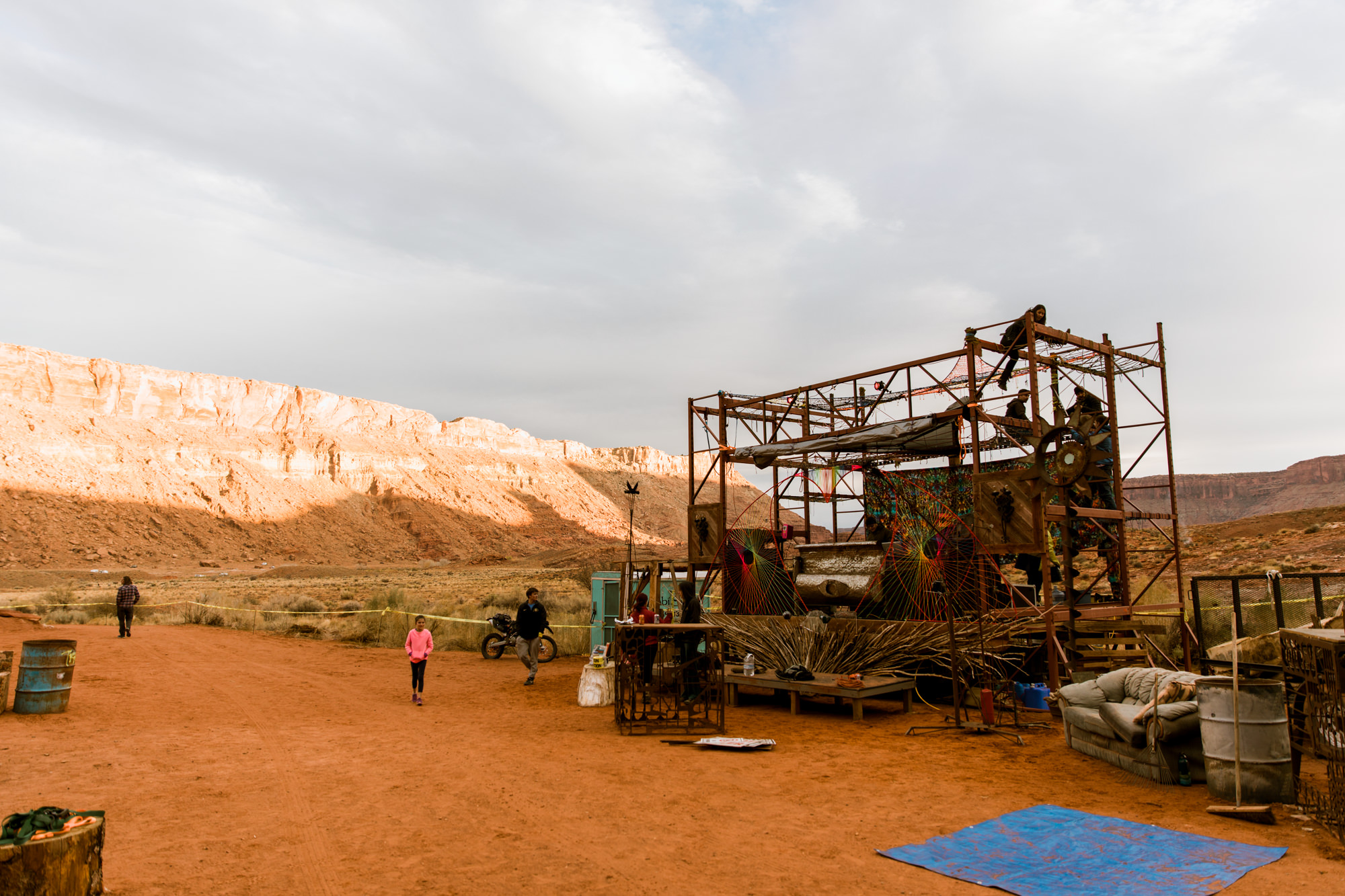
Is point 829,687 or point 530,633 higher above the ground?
point 530,633

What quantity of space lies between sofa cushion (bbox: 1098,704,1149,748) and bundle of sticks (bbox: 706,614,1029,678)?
8.34 ft

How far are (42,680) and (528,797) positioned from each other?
764cm

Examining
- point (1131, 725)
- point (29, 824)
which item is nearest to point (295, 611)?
point (29, 824)

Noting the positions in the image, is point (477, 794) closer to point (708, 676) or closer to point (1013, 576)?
point (708, 676)

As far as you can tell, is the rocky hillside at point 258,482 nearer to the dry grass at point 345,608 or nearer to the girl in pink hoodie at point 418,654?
the dry grass at point 345,608

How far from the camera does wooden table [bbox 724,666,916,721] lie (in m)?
9.86

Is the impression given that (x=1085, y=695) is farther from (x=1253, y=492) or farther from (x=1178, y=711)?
(x=1253, y=492)

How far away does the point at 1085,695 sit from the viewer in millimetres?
7867

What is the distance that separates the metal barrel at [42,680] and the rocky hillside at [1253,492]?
91.8 m

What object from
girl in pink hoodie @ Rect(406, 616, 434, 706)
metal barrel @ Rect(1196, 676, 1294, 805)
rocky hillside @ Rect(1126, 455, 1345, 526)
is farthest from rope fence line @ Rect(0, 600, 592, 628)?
rocky hillside @ Rect(1126, 455, 1345, 526)

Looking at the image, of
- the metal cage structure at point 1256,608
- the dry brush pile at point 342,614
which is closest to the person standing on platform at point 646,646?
the metal cage structure at point 1256,608

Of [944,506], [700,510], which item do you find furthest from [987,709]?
[700,510]

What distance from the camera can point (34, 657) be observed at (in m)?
9.99

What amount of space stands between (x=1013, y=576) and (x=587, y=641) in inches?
564
